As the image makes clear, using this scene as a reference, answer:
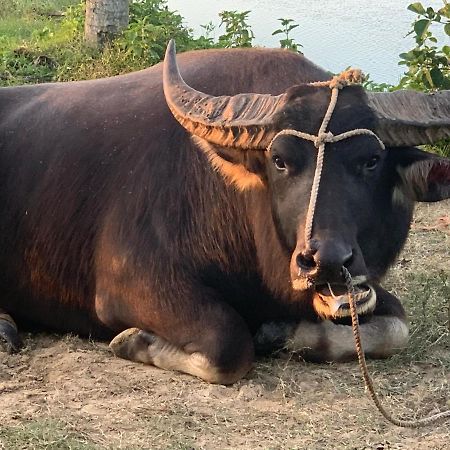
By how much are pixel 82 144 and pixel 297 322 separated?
4.12 ft

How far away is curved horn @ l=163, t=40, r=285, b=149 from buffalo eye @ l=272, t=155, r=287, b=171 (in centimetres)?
7

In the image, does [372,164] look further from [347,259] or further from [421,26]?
[421,26]

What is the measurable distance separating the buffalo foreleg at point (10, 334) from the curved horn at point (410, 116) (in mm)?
1867

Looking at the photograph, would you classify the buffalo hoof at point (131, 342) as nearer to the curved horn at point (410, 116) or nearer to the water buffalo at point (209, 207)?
the water buffalo at point (209, 207)

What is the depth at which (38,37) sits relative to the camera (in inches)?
378

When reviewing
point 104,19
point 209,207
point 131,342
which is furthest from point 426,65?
point 104,19

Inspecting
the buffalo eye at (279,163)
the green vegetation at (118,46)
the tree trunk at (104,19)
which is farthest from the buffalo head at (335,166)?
the tree trunk at (104,19)

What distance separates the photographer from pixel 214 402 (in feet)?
11.0

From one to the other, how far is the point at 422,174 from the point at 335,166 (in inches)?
15.5

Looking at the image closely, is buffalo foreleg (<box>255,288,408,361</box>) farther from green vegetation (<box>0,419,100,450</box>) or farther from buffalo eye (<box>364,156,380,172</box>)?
green vegetation (<box>0,419,100,450</box>)

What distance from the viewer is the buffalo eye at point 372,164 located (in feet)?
10.4

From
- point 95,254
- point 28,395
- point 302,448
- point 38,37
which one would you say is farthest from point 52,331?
point 38,37

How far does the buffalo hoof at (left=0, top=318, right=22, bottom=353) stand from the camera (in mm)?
3959

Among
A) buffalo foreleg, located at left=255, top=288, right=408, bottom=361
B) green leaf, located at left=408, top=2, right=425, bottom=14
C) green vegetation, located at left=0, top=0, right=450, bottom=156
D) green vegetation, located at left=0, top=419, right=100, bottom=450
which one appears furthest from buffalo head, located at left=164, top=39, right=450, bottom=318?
green vegetation, located at left=0, top=0, right=450, bottom=156
